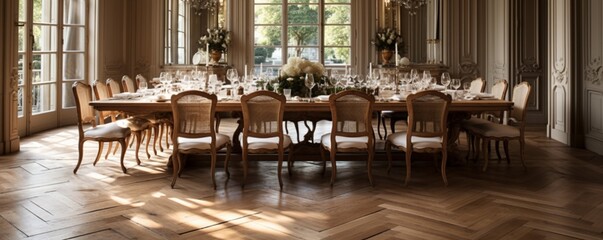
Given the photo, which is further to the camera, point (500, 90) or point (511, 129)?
point (500, 90)

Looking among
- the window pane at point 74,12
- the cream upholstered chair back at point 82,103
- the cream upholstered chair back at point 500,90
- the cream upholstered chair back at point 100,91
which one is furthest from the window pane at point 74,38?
the cream upholstered chair back at point 500,90

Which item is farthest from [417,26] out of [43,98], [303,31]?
[43,98]

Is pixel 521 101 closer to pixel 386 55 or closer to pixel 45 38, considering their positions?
pixel 386 55

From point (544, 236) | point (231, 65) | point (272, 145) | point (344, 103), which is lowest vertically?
point (544, 236)

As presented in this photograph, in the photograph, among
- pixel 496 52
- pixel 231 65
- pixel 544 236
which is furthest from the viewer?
pixel 231 65

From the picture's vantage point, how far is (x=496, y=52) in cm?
910

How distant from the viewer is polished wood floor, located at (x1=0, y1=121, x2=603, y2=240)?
3.12 meters

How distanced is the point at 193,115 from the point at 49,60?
15.6ft

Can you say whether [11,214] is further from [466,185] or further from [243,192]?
[466,185]

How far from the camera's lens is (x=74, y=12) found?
8.30 m

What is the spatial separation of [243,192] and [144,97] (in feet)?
5.62

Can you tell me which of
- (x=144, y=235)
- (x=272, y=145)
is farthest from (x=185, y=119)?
(x=144, y=235)

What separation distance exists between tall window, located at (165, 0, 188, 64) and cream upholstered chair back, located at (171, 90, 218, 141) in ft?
19.2

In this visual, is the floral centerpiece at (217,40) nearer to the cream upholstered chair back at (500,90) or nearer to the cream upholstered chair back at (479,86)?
the cream upholstered chair back at (479,86)
